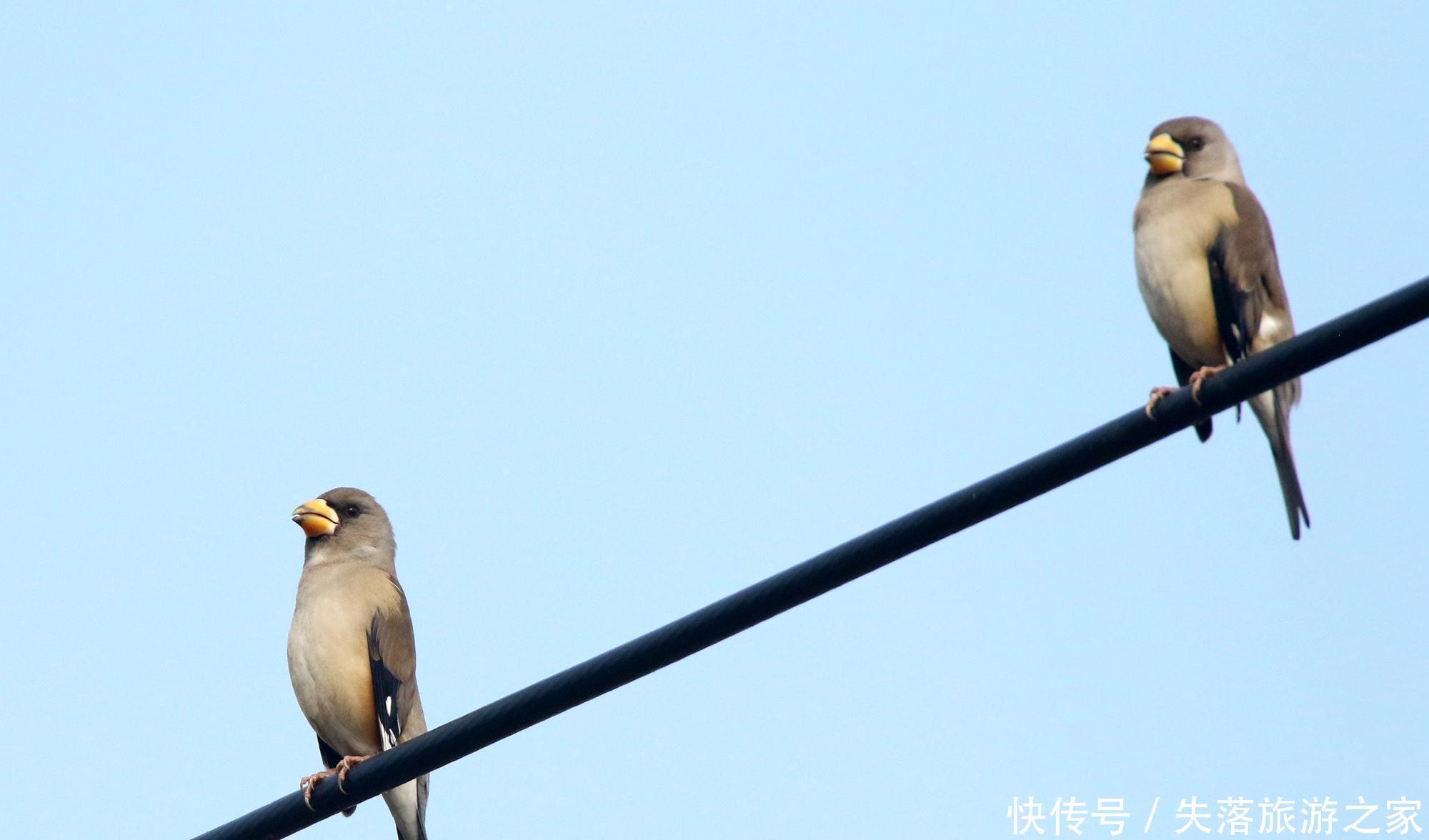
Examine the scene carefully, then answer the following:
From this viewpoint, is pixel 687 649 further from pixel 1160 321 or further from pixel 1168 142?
pixel 1168 142

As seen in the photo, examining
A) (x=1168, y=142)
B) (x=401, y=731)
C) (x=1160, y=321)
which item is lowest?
(x=401, y=731)

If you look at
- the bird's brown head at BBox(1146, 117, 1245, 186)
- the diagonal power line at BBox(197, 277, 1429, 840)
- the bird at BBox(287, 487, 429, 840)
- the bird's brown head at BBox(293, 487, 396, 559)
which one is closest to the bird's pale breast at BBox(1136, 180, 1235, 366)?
the bird's brown head at BBox(1146, 117, 1245, 186)

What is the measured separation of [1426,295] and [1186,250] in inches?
139

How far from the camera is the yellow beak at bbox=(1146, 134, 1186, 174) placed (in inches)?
322

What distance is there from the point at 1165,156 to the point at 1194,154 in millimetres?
169

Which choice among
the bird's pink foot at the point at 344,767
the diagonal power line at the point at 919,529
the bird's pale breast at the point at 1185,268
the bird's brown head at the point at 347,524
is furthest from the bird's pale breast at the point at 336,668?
the bird's pale breast at the point at 1185,268

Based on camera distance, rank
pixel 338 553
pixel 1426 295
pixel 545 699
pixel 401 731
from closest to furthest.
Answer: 1. pixel 1426 295
2. pixel 545 699
3. pixel 401 731
4. pixel 338 553

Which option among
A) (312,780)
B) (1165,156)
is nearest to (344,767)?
(312,780)

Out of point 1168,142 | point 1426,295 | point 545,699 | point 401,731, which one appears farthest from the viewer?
point 401,731

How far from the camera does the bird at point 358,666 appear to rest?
340 inches

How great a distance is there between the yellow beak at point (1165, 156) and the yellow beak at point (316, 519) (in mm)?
4686

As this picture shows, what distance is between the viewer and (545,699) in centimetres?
507

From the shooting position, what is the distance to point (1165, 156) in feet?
26.8

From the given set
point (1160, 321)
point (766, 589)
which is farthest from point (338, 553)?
point (766, 589)
